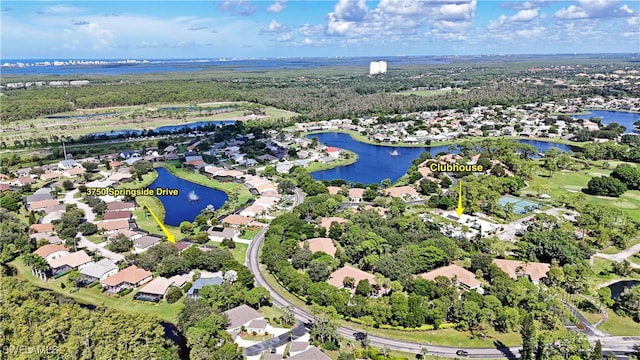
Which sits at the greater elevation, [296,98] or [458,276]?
[296,98]

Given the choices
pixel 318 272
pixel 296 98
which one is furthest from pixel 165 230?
pixel 296 98

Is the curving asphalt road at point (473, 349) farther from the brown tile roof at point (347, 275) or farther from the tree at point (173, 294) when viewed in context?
the tree at point (173, 294)

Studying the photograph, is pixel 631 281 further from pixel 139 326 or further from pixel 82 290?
pixel 82 290

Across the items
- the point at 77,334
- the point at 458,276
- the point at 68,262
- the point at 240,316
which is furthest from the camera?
the point at 68,262

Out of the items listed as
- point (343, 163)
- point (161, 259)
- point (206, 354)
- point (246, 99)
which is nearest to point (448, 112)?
point (343, 163)

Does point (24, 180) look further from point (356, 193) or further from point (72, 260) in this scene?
point (356, 193)

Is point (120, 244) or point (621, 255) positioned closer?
point (621, 255)
